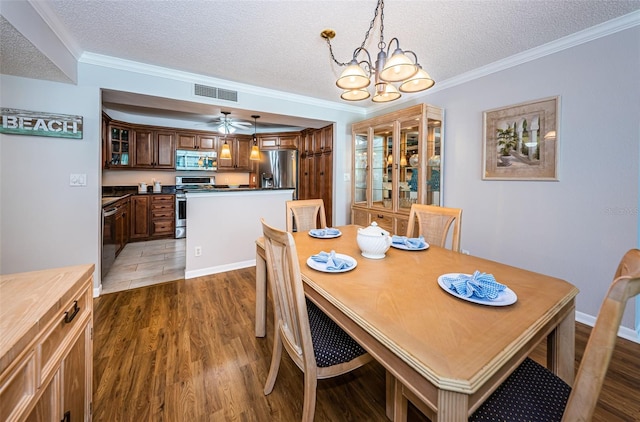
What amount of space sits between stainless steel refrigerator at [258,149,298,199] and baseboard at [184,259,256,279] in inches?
82.6

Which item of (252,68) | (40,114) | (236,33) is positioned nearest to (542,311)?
(236,33)

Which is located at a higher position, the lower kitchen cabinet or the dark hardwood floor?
the lower kitchen cabinet

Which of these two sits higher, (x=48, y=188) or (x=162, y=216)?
(x=48, y=188)

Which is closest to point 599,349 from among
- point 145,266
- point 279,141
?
point 145,266

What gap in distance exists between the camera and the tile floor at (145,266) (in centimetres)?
311

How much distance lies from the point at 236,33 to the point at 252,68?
2.22 feet

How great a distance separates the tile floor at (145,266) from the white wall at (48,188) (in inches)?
15.5

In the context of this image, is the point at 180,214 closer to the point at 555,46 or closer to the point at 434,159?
the point at 434,159

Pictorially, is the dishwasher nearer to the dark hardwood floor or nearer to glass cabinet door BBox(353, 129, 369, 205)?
the dark hardwood floor

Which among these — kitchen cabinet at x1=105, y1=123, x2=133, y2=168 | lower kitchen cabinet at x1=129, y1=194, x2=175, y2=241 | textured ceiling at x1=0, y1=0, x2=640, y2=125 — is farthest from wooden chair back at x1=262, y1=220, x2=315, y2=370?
lower kitchen cabinet at x1=129, y1=194, x2=175, y2=241

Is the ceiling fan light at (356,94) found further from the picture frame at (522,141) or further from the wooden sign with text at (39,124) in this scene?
the wooden sign with text at (39,124)

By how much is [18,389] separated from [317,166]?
445 centimetres

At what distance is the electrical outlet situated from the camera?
2.64m

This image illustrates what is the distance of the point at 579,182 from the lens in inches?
89.0
